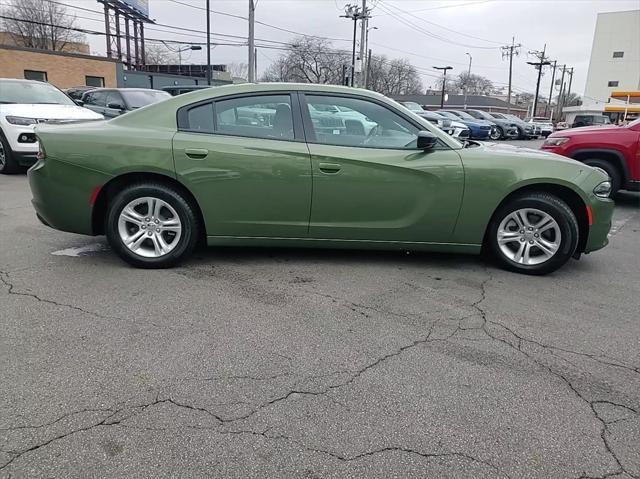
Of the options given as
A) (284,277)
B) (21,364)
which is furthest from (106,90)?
(21,364)

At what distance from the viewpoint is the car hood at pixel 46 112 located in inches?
336

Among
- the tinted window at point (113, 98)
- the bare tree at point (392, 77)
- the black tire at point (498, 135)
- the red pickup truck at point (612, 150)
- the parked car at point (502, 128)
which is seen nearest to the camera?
the red pickup truck at point (612, 150)

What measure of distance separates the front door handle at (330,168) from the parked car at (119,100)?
9.41m

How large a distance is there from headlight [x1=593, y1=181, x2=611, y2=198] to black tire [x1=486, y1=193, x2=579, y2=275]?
0.27 metres

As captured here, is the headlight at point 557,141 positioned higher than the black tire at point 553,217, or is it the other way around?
the headlight at point 557,141

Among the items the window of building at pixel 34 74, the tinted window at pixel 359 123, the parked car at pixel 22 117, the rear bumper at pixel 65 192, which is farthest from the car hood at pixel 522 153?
the window of building at pixel 34 74

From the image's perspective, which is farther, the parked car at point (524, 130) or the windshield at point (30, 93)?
the parked car at point (524, 130)

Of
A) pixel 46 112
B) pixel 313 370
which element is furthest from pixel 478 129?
pixel 313 370

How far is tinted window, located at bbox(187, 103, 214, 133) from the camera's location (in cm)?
418

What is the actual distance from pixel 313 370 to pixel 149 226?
2212 millimetres

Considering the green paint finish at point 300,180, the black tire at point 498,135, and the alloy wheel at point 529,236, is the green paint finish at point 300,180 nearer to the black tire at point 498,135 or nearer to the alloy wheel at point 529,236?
the alloy wheel at point 529,236

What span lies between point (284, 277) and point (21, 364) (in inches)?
79.4

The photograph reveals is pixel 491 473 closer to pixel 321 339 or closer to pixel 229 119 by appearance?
pixel 321 339

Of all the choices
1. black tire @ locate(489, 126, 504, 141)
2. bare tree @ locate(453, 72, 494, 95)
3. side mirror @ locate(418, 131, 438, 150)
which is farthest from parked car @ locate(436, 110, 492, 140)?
bare tree @ locate(453, 72, 494, 95)
